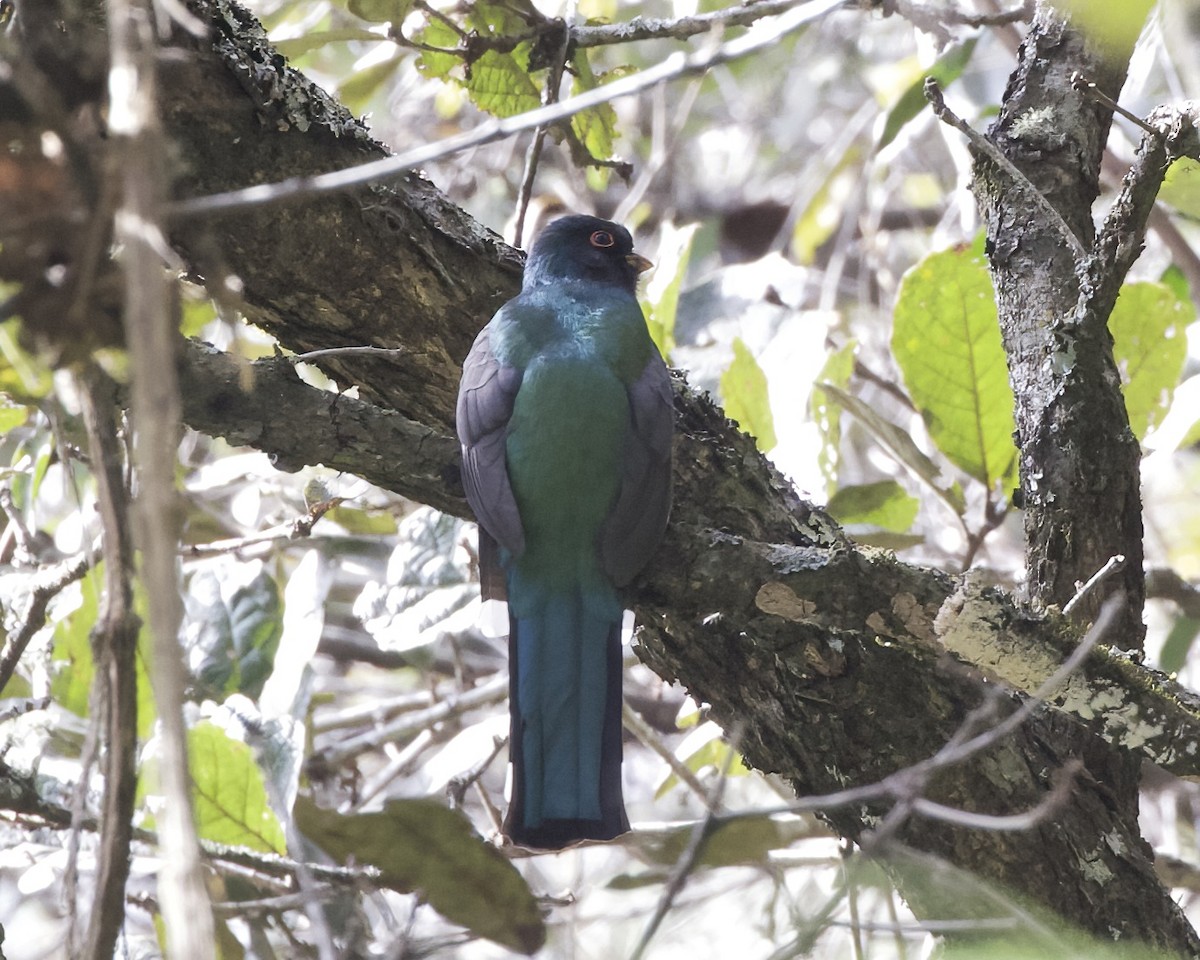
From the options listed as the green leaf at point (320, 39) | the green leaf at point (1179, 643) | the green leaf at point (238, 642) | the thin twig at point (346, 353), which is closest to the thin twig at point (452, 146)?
the thin twig at point (346, 353)

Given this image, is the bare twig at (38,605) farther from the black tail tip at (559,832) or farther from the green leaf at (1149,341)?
the green leaf at (1149,341)

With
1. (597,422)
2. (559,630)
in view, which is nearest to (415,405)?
(597,422)

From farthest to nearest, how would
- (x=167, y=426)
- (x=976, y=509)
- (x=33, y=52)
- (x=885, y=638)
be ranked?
(x=976, y=509), (x=885, y=638), (x=33, y=52), (x=167, y=426)

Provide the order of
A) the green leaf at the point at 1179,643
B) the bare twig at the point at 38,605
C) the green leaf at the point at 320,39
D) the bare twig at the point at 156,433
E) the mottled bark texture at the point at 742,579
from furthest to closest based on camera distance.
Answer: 1. the green leaf at the point at 1179,643
2. the green leaf at the point at 320,39
3. the bare twig at the point at 38,605
4. the mottled bark texture at the point at 742,579
5. the bare twig at the point at 156,433

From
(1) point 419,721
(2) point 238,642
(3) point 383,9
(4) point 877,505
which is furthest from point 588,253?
(1) point 419,721

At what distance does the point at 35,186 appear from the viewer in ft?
4.34

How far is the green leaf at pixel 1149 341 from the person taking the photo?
340 centimetres

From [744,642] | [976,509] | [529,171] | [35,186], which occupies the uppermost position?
[529,171]

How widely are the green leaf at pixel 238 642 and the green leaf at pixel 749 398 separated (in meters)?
1.45

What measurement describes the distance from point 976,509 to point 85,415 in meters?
4.13

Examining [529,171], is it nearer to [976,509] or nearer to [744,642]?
[744,642]

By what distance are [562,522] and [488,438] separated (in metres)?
0.25

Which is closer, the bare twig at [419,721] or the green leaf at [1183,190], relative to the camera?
the green leaf at [1183,190]

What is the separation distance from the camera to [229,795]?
3111 mm
